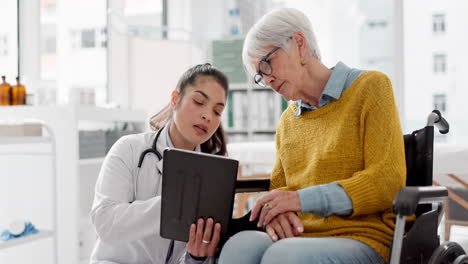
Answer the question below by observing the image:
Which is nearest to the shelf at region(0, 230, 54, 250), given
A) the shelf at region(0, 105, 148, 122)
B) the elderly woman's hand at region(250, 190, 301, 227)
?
the shelf at region(0, 105, 148, 122)

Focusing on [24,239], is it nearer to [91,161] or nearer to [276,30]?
[91,161]

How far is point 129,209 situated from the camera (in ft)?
4.35

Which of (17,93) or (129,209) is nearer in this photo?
(129,209)

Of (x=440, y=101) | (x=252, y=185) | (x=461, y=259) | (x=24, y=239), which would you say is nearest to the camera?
(x=461, y=259)

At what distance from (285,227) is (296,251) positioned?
138 mm

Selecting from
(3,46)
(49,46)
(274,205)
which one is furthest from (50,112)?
(274,205)

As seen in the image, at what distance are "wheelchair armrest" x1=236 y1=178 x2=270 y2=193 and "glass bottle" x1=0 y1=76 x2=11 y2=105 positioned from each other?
4.96ft

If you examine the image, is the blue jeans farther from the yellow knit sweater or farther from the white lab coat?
the white lab coat

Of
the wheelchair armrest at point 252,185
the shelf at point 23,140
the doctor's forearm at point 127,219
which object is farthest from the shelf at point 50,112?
the wheelchair armrest at point 252,185

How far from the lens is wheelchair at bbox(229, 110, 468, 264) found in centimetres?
99

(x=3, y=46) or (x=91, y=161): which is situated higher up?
(x=3, y=46)

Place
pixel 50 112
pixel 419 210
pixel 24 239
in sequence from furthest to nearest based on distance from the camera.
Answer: pixel 50 112 < pixel 24 239 < pixel 419 210

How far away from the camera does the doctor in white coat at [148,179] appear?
4.34ft

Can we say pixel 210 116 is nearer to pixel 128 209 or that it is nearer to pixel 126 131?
pixel 128 209
